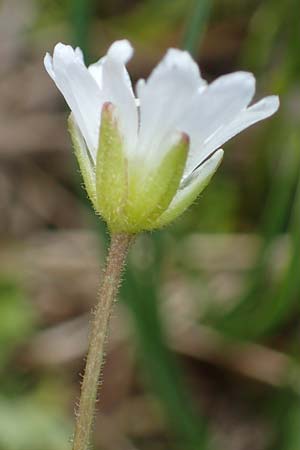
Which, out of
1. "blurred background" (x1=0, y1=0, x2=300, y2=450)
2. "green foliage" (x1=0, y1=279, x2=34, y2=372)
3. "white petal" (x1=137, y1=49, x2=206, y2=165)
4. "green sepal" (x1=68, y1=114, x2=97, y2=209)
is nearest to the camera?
"white petal" (x1=137, y1=49, x2=206, y2=165)

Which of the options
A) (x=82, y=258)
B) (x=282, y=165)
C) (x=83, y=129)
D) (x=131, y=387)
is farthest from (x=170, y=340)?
(x=83, y=129)

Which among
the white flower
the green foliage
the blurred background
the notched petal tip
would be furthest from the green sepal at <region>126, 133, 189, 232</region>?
the green foliage

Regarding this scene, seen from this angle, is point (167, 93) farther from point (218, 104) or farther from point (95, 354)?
point (95, 354)

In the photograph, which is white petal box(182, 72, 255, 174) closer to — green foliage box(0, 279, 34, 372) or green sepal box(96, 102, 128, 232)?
green sepal box(96, 102, 128, 232)

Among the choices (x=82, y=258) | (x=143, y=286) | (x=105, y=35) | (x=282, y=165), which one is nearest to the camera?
(x=143, y=286)

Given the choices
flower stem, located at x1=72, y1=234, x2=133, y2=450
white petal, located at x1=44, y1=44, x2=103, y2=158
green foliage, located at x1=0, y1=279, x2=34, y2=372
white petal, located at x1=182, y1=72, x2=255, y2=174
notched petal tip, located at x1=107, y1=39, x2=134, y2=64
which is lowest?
flower stem, located at x1=72, y1=234, x2=133, y2=450

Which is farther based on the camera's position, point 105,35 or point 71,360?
point 105,35

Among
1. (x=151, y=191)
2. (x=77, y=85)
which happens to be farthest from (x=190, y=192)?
(x=77, y=85)

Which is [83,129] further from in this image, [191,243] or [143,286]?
[191,243]
